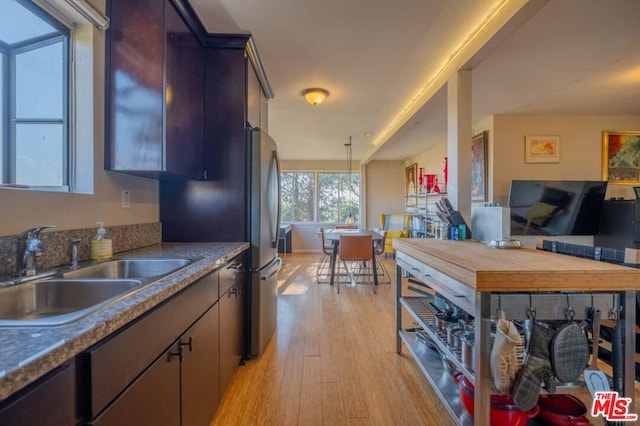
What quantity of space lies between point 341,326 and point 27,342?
2.57 metres

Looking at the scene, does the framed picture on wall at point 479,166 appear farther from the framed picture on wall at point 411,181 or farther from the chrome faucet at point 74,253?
the chrome faucet at point 74,253

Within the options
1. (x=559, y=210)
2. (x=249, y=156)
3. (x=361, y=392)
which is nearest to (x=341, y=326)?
(x=361, y=392)

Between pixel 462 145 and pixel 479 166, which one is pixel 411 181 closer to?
pixel 479 166

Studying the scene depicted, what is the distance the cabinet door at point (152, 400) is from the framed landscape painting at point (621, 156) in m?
5.37

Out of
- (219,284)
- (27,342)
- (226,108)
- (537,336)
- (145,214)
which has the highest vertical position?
(226,108)

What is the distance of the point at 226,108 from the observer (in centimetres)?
229

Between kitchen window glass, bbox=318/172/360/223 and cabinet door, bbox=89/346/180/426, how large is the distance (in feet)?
22.3

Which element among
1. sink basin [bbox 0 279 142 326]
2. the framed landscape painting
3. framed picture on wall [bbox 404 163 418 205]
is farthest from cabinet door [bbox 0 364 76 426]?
framed picture on wall [bbox 404 163 418 205]

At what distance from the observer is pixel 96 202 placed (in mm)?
1631

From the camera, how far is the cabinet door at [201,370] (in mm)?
1217

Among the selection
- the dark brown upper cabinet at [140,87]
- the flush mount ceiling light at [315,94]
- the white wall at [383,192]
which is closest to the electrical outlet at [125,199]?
the dark brown upper cabinet at [140,87]

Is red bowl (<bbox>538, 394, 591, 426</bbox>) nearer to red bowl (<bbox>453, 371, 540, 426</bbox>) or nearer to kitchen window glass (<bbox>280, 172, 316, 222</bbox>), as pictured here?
red bowl (<bbox>453, 371, 540, 426</bbox>)

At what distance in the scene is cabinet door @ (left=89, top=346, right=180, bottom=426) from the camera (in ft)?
2.61

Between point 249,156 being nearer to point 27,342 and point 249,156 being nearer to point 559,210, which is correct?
point 27,342
